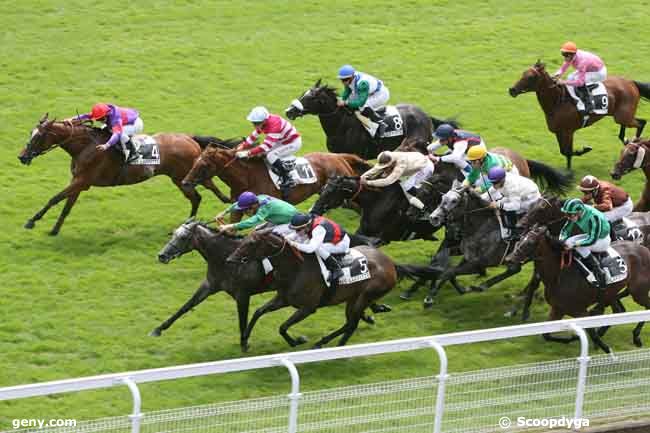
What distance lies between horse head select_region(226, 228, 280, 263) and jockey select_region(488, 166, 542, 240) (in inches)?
94.5

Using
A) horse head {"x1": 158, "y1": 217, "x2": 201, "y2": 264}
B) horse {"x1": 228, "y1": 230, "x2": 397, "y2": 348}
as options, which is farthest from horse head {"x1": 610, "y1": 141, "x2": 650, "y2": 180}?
horse head {"x1": 158, "y1": 217, "x2": 201, "y2": 264}

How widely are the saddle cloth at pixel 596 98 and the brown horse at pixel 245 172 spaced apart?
11.6 ft

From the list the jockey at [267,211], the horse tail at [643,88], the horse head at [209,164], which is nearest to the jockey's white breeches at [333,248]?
the jockey at [267,211]

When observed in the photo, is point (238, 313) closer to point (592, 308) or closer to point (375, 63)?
point (592, 308)

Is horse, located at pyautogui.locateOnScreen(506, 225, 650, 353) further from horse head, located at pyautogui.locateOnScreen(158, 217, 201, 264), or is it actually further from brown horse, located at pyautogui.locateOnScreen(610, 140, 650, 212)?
horse head, located at pyautogui.locateOnScreen(158, 217, 201, 264)

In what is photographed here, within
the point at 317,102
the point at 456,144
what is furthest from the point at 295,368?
the point at 317,102

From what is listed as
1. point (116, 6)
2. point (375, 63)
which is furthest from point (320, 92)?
point (116, 6)

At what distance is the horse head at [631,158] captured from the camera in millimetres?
17109

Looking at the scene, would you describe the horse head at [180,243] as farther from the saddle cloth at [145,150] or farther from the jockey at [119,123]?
the saddle cloth at [145,150]

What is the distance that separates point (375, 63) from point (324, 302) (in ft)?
31.4

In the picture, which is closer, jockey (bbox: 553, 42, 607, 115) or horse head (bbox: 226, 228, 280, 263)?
horse head (bbox: 226, 228, 280, 263)

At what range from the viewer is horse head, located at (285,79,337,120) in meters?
17.8

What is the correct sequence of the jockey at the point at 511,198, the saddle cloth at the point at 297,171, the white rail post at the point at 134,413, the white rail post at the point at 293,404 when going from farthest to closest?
1. the saddle cloth at the point at 297,171
2. the jockey at the point at 511,198
3. the white rail post at the point at 293,404
4. the white rail post at the point at 134,413

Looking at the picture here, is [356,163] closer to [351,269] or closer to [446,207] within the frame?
[446,207]
